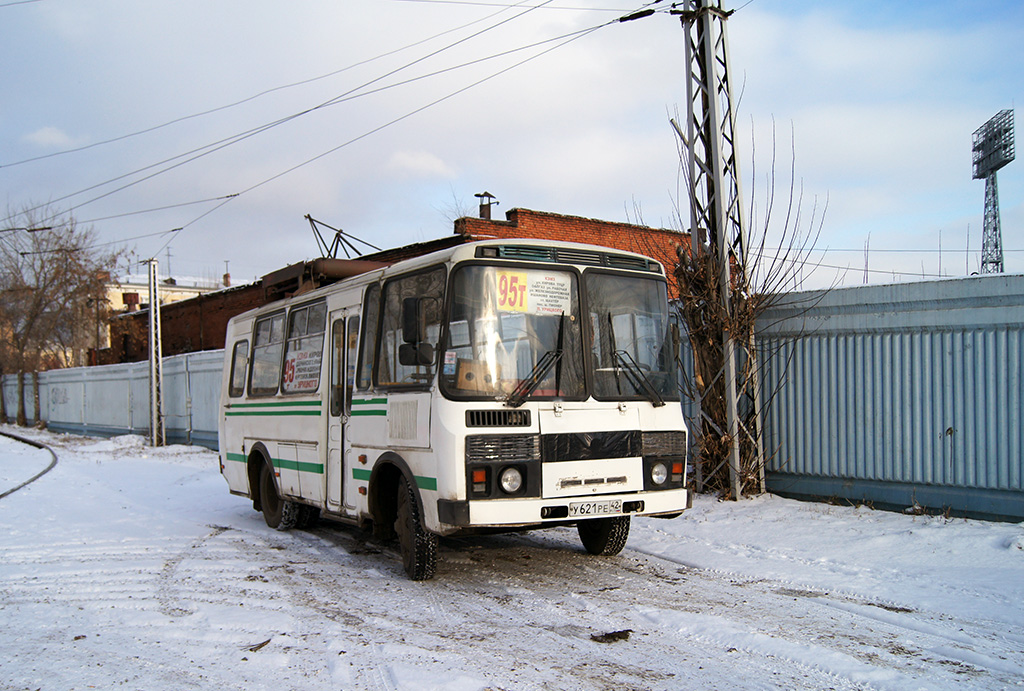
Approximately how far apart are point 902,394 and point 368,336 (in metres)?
6.03

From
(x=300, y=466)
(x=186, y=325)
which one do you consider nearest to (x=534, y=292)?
(x=300, y=466)

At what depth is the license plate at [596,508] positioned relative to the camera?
263 inches

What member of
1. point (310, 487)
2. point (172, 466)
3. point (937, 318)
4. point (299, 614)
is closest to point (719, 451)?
point (937, 318)

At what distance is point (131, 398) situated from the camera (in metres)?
30.2

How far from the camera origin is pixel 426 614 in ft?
20.7

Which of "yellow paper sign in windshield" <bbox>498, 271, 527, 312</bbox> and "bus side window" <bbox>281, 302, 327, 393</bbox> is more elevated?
"yellow paper sign in windshield" <bbox>498, 271, 527, 312</bbox>

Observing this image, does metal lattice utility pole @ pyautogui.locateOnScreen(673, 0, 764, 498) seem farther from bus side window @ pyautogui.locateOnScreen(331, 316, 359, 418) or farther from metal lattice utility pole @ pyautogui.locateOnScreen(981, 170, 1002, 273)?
metal lattice utility pole @ pyautogui.locateOnScreen(981, 170, 1002, 273)

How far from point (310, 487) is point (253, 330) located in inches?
113

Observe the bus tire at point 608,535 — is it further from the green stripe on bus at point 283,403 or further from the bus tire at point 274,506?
the bus tire at point 274,506

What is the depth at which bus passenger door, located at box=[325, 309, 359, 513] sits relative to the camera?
8.43 m

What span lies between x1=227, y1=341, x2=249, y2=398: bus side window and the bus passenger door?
3.07 m

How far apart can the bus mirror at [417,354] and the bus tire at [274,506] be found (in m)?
4.38

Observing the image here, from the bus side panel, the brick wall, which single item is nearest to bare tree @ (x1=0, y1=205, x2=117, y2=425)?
the brick wall

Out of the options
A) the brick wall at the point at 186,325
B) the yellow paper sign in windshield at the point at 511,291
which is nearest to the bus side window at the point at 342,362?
the yellow paper sign in windshield at the point at 511,291
